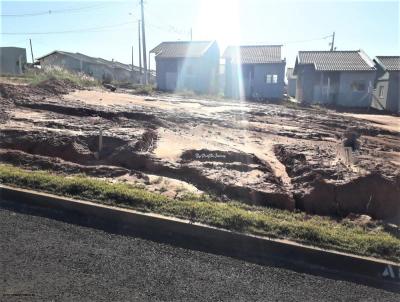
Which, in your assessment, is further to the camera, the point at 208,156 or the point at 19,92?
the point at 19,92

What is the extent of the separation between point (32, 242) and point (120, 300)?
151cm

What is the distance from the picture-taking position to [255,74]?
32.4m

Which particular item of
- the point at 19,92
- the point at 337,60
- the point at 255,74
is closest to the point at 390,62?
the point at 337,60

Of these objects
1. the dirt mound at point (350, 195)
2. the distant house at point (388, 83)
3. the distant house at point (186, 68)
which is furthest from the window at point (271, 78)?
the dirt mound at point (350, 195)

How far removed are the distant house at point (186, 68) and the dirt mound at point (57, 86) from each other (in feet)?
49.2

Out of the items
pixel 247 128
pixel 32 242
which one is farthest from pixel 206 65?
pixel 32 242

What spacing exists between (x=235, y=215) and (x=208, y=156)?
3.18m

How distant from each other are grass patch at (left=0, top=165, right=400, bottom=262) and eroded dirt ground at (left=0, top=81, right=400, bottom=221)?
1.77 feet

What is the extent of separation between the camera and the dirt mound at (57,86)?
16.7 meters

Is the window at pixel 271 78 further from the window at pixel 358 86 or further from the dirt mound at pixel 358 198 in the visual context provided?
the dirt mound at pixel 358 198

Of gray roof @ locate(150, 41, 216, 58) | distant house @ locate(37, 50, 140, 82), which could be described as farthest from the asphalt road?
distant house @ locate(37, 50, 140, 82)

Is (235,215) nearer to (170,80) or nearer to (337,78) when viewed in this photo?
(337,78)

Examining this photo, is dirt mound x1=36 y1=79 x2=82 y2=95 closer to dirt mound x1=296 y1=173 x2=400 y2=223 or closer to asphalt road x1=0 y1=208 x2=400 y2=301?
asphalt road x1=0 y1=208 x2=400 y2=301

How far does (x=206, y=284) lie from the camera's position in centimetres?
360
